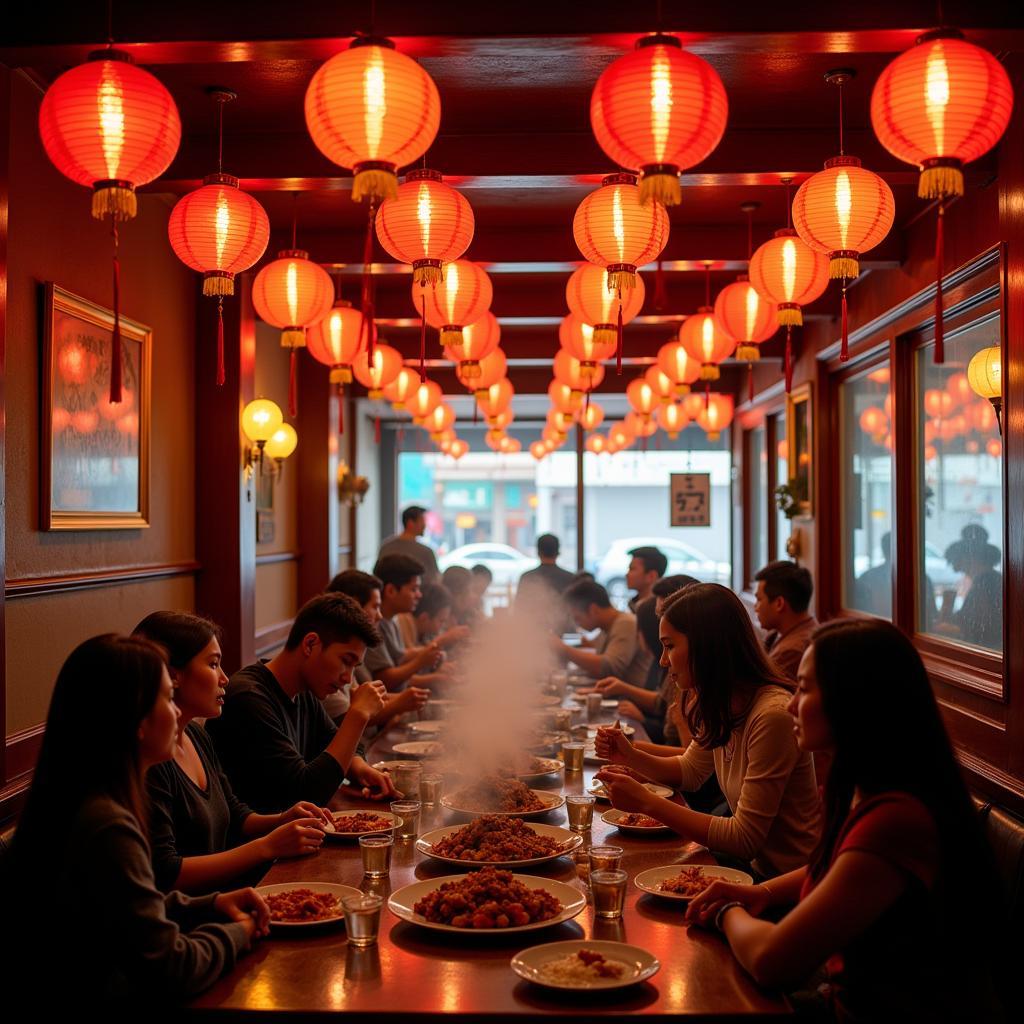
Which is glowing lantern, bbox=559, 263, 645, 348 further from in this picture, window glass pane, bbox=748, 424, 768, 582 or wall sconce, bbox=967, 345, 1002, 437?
window glass pane, bbox=748, 424, 768, 582

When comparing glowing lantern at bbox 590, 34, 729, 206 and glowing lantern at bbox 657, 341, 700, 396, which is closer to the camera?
glowing lantern at bbox 590, 34, 729, 206

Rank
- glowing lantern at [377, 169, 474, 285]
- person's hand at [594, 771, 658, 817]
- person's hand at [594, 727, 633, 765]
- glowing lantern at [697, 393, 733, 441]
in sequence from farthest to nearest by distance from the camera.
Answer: glowing lantern at [697, 393, 733, 441]
glowing lantern at [377, 169, 474, 285]
person's hand at [594, 727, 633, 765]
person's hand at [594, 771, 658, 817]

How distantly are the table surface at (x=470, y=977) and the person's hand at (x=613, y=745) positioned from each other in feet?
2.07

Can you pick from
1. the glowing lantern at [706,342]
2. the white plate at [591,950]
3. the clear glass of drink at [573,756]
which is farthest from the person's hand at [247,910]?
the glowing lantern at [706,342]

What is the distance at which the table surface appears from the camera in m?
1.60

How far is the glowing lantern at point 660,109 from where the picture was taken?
240 centimetres


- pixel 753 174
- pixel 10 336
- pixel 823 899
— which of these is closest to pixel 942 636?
pixel 753 174

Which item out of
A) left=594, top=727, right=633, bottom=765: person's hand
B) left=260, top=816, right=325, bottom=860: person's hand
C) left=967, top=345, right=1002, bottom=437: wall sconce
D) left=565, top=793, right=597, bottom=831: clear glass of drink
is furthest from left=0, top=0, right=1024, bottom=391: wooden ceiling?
left=260, top=816, right=325, bottom=860: person's hand

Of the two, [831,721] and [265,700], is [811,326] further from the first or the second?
[831,721]

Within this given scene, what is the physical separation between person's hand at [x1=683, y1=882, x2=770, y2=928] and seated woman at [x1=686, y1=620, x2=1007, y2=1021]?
18cm

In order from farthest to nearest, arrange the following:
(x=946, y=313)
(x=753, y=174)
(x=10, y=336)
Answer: (x=946, y=313), (x=753, y=174), (x=10, y=336)

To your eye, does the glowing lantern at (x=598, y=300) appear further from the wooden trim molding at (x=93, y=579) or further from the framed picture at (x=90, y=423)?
the wooden trim molding at (x=93, y=579)

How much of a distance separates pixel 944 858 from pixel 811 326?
610 cm

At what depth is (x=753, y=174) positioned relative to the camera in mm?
4121
